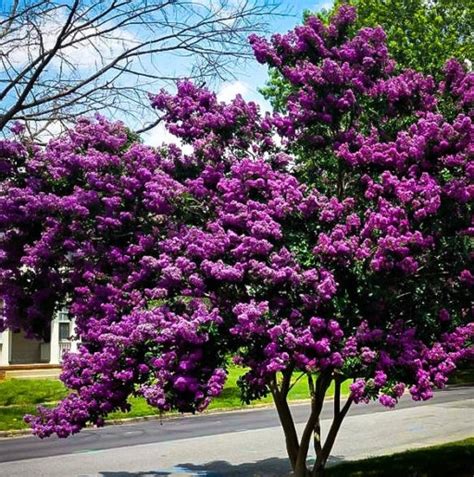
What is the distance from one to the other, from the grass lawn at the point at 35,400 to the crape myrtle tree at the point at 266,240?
37.2 feet

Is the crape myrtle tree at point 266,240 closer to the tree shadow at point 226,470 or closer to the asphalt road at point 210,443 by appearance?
the tree shadow at point 226,470

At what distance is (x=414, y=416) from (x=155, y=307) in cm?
1476

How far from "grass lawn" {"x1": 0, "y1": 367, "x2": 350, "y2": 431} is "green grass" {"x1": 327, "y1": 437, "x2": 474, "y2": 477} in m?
7.33

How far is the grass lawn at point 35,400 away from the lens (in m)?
19.4

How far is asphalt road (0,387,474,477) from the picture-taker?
12.1 meters

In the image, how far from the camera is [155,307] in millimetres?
6668

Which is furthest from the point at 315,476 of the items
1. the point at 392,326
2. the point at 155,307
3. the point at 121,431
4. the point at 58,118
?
the point at 121,431

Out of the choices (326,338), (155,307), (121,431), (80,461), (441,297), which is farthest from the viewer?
(121,431)

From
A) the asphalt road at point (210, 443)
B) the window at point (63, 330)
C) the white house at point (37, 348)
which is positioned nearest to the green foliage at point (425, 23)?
the asphalt road at point (210, 443)

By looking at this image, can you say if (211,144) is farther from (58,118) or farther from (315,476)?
(315,476)

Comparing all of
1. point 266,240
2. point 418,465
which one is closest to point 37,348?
point 418,465

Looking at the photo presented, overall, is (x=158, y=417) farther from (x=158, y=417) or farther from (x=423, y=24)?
(x=423, y=24)

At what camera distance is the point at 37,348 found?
36188mm

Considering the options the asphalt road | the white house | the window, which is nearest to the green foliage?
the asphalt road
